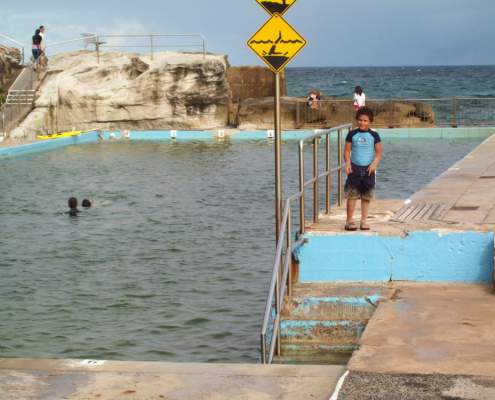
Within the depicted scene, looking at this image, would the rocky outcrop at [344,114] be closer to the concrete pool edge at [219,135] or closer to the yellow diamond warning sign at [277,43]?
the concrete pool edge at [219,135]

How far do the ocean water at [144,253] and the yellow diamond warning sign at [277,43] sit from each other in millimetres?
3151

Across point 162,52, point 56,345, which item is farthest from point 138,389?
point 162,52

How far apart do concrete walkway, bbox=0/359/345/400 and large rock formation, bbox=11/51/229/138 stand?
113 ft

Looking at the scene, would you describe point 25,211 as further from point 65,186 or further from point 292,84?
point 292,84

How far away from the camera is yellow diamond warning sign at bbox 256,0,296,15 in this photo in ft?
34.3

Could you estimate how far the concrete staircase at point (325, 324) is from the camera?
32.0ft

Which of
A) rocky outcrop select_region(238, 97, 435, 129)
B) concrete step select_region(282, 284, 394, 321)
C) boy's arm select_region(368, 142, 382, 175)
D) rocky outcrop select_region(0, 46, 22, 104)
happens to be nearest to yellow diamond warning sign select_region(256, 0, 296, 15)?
boy's arm select_region(368, 142, 382, 175)

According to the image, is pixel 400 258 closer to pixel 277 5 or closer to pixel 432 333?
pixel 432 333

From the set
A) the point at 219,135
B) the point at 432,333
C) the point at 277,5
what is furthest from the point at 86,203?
the point at 219,135

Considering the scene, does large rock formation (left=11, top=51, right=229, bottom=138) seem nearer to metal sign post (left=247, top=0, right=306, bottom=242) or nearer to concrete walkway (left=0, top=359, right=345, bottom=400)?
metal sign post (left=247, top=0, right=306, bottom=242)

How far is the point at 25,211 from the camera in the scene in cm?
2211

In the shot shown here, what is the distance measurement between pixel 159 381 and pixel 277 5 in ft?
15.2

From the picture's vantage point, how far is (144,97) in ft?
138

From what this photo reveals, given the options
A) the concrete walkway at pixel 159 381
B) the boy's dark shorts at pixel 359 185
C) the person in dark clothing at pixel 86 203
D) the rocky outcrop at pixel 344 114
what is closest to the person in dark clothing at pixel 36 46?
the rocky outcrop at pixel 344 114
